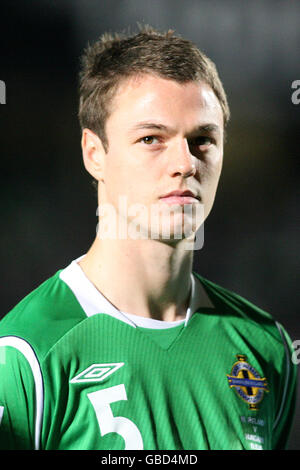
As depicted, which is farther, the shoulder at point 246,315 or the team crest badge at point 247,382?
the shoulder at point 246,315

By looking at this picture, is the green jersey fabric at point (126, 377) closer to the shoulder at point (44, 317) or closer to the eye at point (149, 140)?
the shoulder at point (44, 317)

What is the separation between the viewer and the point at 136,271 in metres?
1.89

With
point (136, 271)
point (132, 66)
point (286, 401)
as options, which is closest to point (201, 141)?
point (132, 66)

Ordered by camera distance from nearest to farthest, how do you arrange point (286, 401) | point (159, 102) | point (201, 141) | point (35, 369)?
1. point (35, 369)
2. point (159, 102)
3. point (201, 141)
4. point (286, 401)

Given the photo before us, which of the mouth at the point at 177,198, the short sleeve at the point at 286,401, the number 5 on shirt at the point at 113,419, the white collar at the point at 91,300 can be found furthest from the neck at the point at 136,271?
the short sleeve at the point at 286,401

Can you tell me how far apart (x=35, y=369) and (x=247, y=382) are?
2.39 ft

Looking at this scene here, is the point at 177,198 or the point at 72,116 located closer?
the point at 177,198

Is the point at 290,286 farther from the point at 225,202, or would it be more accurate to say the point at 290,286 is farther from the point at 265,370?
the point at 265,370

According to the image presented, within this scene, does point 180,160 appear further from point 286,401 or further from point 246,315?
point 286,401

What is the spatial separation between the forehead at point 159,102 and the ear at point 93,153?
0.35ft

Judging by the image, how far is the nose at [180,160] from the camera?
1.77m

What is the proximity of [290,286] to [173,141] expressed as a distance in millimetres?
1110

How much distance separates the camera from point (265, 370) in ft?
6.85

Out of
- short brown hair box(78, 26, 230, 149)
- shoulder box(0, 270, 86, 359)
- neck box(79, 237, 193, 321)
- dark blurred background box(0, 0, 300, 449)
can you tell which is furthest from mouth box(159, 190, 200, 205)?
dark blurred background box(0, 0, 300, 449)
